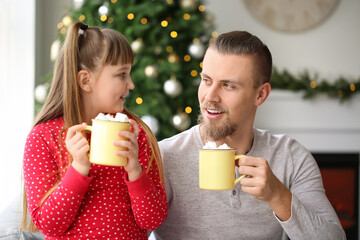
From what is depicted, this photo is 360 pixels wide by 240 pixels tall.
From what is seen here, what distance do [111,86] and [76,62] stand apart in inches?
5.5

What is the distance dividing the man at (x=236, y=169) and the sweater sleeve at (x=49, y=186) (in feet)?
1.60

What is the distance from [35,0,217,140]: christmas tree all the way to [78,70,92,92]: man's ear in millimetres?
1897

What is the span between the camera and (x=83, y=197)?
4.73ft

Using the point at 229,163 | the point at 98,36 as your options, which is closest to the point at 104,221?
the point at 229,163

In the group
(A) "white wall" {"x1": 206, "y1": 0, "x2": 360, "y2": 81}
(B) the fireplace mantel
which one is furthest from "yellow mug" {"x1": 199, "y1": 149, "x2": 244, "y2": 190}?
(A) "white wall" {"x1": 206, "y1": 0, "x2": 360, "y2": 81}

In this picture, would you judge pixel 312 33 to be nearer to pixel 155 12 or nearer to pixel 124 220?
pixel 155 12

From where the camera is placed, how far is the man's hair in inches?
68.8

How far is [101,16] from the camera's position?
11.6 feet

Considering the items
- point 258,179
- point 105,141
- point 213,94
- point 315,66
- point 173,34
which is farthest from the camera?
point 315,66

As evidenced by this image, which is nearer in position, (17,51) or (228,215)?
(228,215)

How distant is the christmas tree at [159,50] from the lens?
11.4 feet

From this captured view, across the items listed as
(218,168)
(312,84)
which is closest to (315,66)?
(312,84)

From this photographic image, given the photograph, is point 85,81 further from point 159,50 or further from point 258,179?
point 159,50

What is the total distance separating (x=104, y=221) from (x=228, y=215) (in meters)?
0.49
